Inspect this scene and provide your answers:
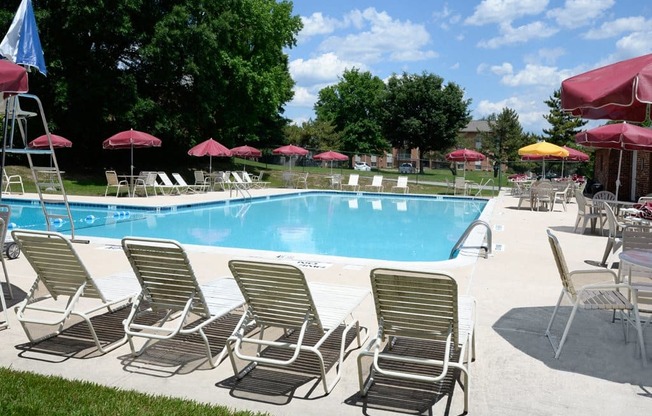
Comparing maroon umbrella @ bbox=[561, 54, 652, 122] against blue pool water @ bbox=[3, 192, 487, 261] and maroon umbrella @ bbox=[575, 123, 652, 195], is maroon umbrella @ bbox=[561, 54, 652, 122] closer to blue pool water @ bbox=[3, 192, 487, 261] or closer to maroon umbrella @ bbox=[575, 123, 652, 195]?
blue pool water @ bbox=[3, 192, 487, 261]

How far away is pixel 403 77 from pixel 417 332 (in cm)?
4700

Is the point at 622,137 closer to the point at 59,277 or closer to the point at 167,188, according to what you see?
the point at 59,277

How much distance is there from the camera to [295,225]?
14914 mm

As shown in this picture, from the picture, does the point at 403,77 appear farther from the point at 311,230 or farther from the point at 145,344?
the point at 145,344

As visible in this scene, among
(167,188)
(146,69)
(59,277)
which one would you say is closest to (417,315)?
(59,277)

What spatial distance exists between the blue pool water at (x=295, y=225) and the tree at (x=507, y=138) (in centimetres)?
3128

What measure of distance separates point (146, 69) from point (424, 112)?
26575 mm

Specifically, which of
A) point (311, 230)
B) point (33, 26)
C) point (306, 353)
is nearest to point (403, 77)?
point (311, 230)

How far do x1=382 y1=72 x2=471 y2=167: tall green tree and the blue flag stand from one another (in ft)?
A: 129

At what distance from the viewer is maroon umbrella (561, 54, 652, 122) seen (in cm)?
388

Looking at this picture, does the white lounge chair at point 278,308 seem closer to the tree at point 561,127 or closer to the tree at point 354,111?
the tree at point 561,127

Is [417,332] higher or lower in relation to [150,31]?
lower

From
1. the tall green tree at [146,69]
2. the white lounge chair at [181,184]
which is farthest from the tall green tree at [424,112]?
the white lounge chair at [181,184]

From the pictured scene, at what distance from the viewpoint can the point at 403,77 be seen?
159 ft
